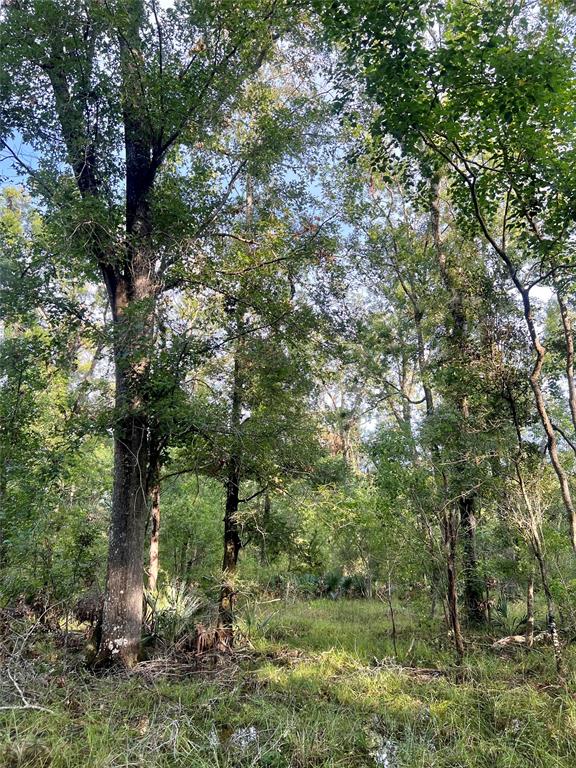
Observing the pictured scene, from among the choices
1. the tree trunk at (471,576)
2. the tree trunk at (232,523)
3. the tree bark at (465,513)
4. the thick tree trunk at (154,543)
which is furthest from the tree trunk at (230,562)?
the tree trunk at (471,576)

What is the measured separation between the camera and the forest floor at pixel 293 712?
9.68 ft

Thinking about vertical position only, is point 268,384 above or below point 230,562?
above

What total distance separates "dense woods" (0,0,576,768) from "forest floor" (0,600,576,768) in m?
0.03

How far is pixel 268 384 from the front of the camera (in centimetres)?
643

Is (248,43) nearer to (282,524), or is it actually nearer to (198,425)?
(198,425)

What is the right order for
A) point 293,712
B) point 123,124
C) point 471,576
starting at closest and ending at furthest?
point 293,712, point 123,124, point 471,576

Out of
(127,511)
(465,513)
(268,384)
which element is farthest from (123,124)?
(465,513)

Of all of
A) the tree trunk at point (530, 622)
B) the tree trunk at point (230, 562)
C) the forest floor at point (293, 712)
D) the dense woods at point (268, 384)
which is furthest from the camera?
the tree trunk at point (230, 562)

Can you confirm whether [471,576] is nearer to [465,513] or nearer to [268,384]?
[465,513]

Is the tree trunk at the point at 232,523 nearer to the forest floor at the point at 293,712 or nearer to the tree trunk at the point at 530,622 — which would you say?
the forest floor at the point at 293,712

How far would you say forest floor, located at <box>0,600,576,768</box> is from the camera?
295cm

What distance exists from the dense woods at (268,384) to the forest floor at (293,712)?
3cm

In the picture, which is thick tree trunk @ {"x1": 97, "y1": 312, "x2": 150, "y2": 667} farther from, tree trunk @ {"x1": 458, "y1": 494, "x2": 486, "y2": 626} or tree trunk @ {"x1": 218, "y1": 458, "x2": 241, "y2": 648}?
tree trunk @ {"x1": 458, "y1": 494, "x2": 486, "y2": 626}

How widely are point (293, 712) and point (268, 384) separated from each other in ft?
12.6
